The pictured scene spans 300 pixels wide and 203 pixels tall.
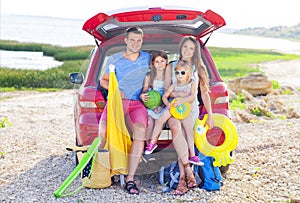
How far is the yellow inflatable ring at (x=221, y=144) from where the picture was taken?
504 cm

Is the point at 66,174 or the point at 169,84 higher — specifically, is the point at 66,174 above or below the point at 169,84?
below

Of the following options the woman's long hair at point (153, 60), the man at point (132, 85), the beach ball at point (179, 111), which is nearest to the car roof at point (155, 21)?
the man at point (132, 85)

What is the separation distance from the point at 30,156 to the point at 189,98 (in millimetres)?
2827

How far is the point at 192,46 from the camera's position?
4.98 meters

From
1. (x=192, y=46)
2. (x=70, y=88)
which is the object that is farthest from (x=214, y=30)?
(x=70, y=88)

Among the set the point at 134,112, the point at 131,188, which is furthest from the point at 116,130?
the point at 131,188

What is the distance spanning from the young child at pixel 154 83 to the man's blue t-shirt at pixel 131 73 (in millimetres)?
58

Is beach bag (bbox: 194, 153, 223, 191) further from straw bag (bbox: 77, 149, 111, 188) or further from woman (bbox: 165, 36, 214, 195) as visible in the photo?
straw bag (bbox: 77, 149, 111, 188)

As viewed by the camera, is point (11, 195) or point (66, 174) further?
point (66, 174)

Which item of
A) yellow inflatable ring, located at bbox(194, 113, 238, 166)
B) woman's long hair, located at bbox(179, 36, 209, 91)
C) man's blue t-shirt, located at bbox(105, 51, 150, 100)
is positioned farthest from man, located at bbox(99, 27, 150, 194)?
yellow inflatable ring, located at bbox(194, 113, 238, 166)

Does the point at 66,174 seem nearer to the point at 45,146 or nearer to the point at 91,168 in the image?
the point at 91,168

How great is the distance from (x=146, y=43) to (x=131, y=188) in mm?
1542

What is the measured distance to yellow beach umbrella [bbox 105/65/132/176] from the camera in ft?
16.1

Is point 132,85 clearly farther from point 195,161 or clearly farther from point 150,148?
point 195,161
